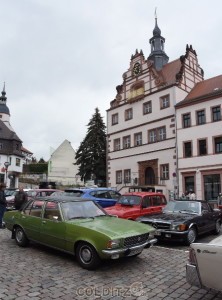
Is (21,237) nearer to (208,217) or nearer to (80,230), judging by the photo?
(80,230)

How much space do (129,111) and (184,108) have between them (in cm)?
848

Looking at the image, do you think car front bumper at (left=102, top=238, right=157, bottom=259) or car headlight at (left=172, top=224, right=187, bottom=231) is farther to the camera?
car headlight at (left=172, top=224, right=187, bottom=231)

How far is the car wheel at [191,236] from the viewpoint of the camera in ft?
33.1

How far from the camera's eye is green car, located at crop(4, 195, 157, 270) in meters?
6.96

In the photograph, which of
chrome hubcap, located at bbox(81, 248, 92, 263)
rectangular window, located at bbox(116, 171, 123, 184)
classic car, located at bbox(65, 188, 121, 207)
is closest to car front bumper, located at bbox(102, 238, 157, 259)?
chrome hubcap, located at bbox(81, 248, 92, 263)

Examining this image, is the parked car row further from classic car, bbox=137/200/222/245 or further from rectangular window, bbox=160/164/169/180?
rectangular window, bbox=160/164/169/180

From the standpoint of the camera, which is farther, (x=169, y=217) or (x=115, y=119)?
(x=115, y=119)

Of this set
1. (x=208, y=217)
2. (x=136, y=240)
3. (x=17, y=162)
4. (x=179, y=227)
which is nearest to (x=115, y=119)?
(x=17, y=162)

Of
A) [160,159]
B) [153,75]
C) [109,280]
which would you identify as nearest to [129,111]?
[153,75]

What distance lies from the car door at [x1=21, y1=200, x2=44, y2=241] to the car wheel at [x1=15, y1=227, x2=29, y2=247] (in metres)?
0.29

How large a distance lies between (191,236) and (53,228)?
4775 millimetres

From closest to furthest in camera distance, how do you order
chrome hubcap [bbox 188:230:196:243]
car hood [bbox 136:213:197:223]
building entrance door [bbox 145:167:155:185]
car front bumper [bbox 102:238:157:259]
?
1. car front bumper [bbox 102:238:157:259]
2. chrome hubcap [bbox 188:230:196:243]
3. car hood [bbox 136:213:197:223]
4. building entrance door [bbox 145:167:155:185]

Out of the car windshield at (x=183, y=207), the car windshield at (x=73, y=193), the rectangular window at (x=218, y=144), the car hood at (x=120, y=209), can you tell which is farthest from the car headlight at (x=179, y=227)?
the rectangular window at (x=218, y=144)

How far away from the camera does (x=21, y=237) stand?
30.9ft
